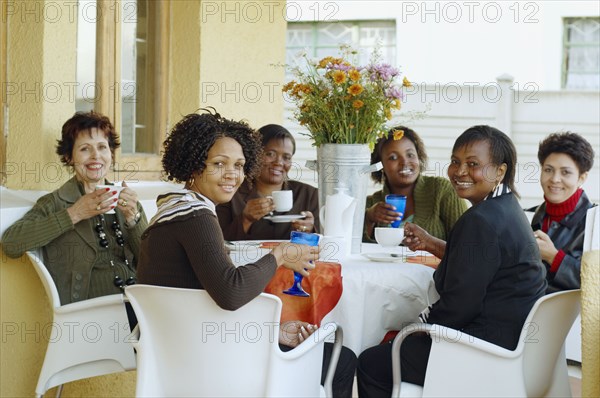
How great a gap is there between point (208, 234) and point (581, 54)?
10.6 m

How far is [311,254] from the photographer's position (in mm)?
2822

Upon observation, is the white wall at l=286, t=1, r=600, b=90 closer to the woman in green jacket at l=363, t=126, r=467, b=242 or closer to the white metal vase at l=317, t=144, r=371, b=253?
the woman in green jacket at l=363, t=126, r=467, b=242

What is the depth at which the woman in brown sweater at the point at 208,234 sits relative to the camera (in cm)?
248

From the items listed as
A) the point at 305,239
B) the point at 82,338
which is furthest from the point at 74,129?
the point at 305,239

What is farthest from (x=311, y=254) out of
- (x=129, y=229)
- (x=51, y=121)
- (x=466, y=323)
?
(x=51, y=121)

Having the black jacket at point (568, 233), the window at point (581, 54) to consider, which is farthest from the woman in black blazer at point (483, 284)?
the window at point (581, 54)

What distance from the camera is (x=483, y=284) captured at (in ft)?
9.41

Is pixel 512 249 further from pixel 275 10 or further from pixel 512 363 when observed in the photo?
pixel 275 10

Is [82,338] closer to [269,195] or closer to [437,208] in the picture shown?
[269,195]

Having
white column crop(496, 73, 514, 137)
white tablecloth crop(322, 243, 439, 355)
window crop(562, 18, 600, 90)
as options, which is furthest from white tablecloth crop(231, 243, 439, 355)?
window crop(562, 18, 600, 90)

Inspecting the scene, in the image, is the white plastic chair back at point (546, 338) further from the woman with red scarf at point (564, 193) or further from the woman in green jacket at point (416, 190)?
the woman in green jacket at point (416, 190)

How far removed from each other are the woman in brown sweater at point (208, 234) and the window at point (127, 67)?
5.40ft

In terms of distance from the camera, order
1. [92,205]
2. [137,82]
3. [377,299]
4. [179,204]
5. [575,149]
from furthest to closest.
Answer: [137,82]
[575,149]
[92,205]
[377,299]
[179,204]

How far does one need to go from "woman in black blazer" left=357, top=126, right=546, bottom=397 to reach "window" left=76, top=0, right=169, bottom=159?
2254 mm
